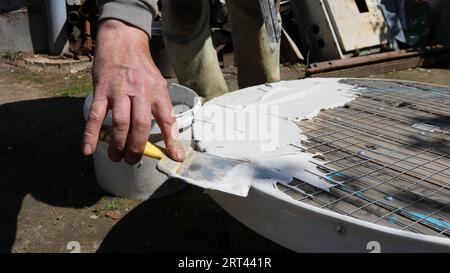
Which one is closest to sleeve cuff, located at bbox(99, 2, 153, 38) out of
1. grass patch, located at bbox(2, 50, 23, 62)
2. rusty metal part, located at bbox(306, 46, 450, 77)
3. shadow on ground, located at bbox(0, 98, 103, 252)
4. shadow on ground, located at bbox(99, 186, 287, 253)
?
shadow on ground, located at bbox(99, 186, 287, 253)

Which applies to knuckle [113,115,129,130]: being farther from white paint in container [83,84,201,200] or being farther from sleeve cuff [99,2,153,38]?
white paint in container [83,84,201,200]

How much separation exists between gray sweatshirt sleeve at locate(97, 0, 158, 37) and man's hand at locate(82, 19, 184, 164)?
0.16 ft

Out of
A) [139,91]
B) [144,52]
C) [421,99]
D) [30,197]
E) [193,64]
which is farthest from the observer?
[193,64]

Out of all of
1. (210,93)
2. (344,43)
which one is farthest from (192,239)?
(344,43)

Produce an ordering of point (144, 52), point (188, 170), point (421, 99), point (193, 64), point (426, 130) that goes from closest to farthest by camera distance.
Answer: point (144, 52), point (188, 170), point (426, 130), point (421, 99), point (193, 64)

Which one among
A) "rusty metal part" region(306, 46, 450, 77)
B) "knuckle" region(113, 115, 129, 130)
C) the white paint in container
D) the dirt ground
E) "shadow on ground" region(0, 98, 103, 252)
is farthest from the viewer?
"rusty metal part" region(306, 46, 450, 77)

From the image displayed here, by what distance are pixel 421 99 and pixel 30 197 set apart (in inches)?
84.7

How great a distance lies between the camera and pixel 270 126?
1.90m

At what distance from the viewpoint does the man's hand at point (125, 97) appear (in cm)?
122

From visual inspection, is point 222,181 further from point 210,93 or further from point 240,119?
point 210,93

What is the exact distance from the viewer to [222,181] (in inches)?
57.2

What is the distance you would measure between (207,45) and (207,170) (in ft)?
5.61

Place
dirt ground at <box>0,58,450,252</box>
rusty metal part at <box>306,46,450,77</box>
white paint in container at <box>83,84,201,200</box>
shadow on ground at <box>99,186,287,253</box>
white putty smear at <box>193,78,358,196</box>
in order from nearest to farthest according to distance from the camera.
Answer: white putty smear at <box>193,78,358,196</box>
shadow on ground at <box>99,186,287,253</box>
dirt ground at <box>0,58,450,252</box>
white paint in container at <box>83,84,201,200</box>
rusty metal part at <box>306,46,450,77</box>

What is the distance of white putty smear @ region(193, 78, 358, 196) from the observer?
1.57 meters
